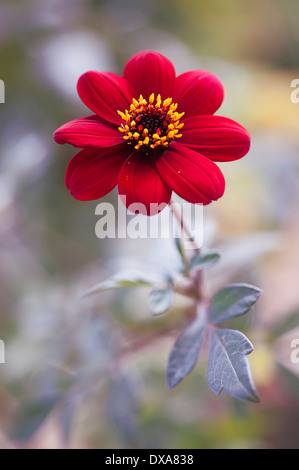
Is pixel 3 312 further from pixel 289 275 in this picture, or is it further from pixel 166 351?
pixel 289 275

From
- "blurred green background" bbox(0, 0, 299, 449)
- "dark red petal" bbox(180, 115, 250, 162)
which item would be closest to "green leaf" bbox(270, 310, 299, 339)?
"blurred green background" bbox(0, 0, 299, 449)

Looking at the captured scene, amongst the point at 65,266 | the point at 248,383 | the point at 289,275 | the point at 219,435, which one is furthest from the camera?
the point at 289,275

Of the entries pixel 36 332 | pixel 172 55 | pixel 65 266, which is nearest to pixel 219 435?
pixel 36 332

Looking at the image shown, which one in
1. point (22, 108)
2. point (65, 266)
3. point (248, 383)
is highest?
point (22, 108)

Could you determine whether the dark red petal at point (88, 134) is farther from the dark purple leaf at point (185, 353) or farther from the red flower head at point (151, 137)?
the dark purple leaf at point (185, 353)

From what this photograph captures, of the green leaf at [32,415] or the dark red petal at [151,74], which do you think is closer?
the dark red petal at [151,74]

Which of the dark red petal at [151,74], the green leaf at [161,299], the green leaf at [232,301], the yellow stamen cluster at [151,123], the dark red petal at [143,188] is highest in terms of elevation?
the dark red petal at [151,74]

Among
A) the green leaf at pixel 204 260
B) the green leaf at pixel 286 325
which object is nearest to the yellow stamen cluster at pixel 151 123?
the green leaf at pixel 204 260

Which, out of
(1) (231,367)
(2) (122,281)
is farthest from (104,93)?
(1) (231,367)
